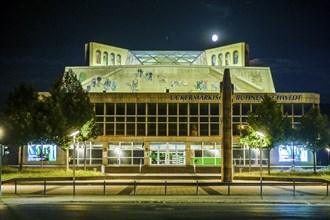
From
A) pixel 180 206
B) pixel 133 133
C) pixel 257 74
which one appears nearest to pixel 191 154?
pixel 133 133

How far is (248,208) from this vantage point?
24906 mm

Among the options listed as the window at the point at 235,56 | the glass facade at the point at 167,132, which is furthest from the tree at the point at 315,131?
the window at the point at 235,56

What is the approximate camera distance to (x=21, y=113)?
49281 millimetres

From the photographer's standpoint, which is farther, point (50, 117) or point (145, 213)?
point (50, 117)

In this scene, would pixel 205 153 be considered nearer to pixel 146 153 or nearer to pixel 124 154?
pixel 146 153

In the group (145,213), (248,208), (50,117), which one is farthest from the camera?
(50,117)

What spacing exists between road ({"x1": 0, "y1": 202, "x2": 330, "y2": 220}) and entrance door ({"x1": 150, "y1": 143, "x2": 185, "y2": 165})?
132 ft

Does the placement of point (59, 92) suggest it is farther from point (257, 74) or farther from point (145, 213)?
point (257, 74)

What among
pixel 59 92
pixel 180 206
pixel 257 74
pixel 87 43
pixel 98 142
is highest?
pixel 87 43

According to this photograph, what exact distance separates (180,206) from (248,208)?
3271 mm

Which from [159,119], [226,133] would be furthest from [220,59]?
[226,133]

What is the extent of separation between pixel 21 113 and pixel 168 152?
913 inches

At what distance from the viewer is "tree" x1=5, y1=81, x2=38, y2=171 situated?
49000 mm

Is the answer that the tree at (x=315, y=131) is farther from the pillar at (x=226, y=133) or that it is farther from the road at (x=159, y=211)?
the road at (x=159, y=211)
